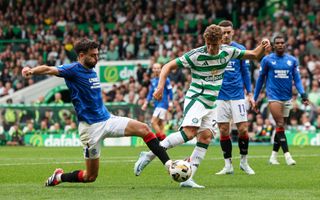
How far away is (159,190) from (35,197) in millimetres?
1745

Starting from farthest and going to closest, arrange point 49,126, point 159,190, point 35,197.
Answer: point 49,126 < point 159,190 < point 35,197

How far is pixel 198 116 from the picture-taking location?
1266 centimetres

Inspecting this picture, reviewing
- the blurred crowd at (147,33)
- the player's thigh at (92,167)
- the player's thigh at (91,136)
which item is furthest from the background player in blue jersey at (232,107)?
the blurred crowd at (147,33)

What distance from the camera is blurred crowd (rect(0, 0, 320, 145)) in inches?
1190

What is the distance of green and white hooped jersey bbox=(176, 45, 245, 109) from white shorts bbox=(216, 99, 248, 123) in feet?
8.92

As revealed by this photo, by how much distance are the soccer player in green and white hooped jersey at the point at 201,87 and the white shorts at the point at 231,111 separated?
2.59 metres

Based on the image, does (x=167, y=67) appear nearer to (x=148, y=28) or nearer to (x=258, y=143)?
(x=258, y=143)

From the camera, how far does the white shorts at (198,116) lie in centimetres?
1264

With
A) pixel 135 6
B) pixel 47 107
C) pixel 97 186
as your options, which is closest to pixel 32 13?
pixel 135 6

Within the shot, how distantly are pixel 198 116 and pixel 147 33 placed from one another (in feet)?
80.4

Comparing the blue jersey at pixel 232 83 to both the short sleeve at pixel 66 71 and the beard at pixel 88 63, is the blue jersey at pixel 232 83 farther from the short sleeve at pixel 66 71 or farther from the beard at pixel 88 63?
the short sleeve at pixel 66 71

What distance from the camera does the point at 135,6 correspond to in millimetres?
39938

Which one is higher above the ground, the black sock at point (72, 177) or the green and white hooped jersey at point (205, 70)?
the green and white hooped jersey at point (205, 70)

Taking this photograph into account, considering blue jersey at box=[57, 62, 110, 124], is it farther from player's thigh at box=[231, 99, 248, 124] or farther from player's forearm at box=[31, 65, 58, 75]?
player's thigh at box=[231, 99, 248, 124]
